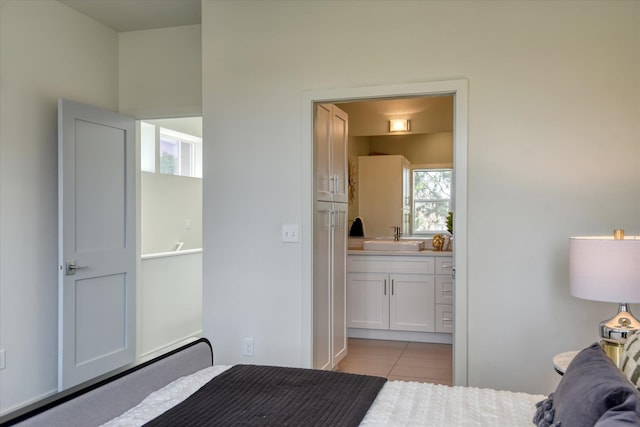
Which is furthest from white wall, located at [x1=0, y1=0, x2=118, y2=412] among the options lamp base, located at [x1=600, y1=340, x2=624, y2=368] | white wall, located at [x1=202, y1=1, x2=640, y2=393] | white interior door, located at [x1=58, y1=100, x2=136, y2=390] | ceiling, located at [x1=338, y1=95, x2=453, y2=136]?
lamp base, located at [x1=600, y1=340, x2=624, y2=368]

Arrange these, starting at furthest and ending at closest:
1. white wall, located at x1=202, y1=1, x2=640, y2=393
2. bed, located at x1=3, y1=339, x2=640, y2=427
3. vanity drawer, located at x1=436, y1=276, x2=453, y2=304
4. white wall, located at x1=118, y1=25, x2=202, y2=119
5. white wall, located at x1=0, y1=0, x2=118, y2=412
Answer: vanity drawer, located at x1=436, y1=276, x2=453, y2=304 → white wall, located at x1=118, y1=25, x2=202, y2=119 → white wall, located at x1=0, y1=0, x2=118, y2=412 → white wall, located at x1=202, y1=1, x2=640, y2=393 → bed, located at x1=3, y1=339, x2=640, y2=427

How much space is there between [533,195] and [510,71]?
72cm

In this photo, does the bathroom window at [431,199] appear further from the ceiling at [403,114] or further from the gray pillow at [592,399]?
the gray pillow at [592,399]

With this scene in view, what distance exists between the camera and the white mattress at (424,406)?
153 cm

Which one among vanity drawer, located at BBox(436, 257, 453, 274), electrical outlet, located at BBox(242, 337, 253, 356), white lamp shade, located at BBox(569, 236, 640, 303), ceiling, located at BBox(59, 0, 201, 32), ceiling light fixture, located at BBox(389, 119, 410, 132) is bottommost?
electrical outlet, located at BBox(242, 337, 253, 356)

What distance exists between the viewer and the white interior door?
3375mm

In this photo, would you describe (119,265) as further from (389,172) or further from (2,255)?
(389,172)

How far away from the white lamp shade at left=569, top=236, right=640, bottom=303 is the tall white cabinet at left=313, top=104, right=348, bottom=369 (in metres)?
1.61

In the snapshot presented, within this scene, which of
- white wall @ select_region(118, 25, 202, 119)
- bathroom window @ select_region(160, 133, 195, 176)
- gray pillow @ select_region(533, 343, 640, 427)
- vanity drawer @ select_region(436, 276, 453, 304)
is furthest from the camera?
bathroom window @ select_region(160, 133, 195, 176)

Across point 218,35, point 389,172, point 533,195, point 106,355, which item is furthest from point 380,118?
point 106,355

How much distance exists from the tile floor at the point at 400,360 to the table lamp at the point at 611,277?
161 cm

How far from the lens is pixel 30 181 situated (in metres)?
3.33

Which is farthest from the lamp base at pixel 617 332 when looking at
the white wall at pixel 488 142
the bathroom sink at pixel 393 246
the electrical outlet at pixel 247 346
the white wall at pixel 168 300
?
the white wall at pixel 168 300

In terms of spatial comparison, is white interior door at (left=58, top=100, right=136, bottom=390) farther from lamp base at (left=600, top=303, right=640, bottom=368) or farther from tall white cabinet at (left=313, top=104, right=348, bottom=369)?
lamp base at (left=600, top=303, right=640, bottom=368)
